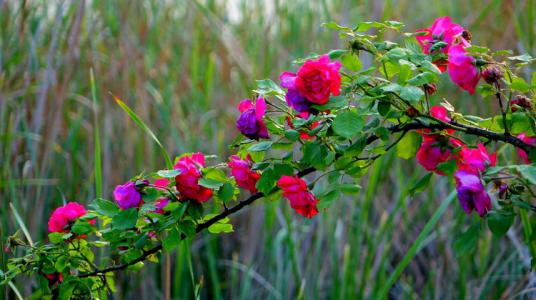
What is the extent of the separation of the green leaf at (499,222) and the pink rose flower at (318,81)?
215 millimetres

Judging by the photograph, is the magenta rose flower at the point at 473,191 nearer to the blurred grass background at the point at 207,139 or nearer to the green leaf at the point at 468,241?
the green leaf at the point at 468,241

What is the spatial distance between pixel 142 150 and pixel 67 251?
0.96m

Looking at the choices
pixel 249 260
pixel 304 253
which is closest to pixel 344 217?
pixel 304 253

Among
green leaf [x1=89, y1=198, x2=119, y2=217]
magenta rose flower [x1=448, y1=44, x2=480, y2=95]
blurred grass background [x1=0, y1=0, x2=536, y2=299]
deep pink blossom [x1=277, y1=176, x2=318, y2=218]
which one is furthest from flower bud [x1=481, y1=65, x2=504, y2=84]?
blurred grass background [x1=0, y1=0, x2=536, y2=299]

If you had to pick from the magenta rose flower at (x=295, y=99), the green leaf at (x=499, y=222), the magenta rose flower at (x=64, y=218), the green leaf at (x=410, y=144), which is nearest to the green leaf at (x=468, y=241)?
the green leaf at (x=499, y=222)

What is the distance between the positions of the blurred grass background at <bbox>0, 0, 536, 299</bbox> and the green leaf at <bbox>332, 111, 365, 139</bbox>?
0.74 meters

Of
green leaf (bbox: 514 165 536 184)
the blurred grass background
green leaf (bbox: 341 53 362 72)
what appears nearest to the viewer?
green leaf (bbox: 514 165 536 184)

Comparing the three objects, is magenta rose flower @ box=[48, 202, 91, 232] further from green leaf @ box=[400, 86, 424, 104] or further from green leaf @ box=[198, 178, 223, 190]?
green leaf @ box=[400, 86, 424, 104]

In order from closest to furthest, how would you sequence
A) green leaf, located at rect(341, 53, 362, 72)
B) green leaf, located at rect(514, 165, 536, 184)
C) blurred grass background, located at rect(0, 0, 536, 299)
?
green leaf, located at rect(514, 165, 536, 184), green leaf, located at rect(341, 53, 362, 72), blurred grass background, located at rect(0, 0, 536, 299)

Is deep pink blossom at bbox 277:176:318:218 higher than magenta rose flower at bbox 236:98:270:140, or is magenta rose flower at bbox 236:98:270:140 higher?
magenta rose flower at bbox 236:98:270:140

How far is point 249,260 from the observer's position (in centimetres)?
169

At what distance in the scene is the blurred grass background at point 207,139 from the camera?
4.94 feet

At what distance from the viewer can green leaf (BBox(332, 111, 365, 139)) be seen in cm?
70

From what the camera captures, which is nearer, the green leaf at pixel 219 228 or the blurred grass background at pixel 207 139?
the green leaf at pixel 219 228
